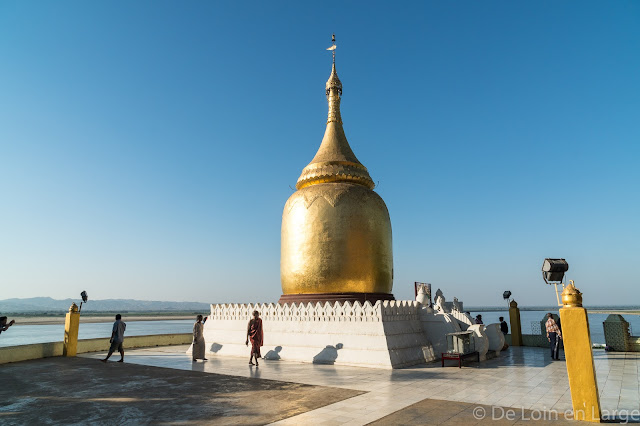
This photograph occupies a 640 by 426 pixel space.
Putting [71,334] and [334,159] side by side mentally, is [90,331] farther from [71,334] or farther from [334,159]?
[334,159]

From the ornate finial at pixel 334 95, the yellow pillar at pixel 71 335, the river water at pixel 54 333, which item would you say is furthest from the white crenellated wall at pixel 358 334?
the river water at pixel 54 333

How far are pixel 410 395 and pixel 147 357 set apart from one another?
1300 cm

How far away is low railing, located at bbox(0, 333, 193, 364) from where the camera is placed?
16987mm

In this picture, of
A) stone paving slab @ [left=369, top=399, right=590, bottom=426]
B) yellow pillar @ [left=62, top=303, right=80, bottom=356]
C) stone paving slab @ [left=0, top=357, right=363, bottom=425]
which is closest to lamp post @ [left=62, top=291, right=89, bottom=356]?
yellow pillar @ [left=62, top=303, right=80, bottom=356]

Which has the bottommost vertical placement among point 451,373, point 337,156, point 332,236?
point 451,373

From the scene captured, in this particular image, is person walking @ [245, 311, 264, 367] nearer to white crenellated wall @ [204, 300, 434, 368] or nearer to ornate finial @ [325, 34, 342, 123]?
white crenellated wall @ [204, 300, 434, 368]

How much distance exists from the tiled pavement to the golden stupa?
5.46m

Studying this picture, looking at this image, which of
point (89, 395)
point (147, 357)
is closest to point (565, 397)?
point (89, 395)

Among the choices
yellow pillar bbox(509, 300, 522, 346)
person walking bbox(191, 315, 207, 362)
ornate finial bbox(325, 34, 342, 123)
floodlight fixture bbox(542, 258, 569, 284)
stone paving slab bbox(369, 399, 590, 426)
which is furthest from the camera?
ornate finial bbox(325, 34, 342, 123)

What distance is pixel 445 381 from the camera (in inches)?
478

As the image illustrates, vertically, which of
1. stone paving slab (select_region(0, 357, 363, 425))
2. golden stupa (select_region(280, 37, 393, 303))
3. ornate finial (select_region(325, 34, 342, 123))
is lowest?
stone paving slab (select_region(0, 357, 363, 425))

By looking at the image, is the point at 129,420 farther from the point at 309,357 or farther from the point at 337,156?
the point at 337,156

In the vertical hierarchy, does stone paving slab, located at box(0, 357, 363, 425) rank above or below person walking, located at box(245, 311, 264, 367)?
below

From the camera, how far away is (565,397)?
978 centimetres
